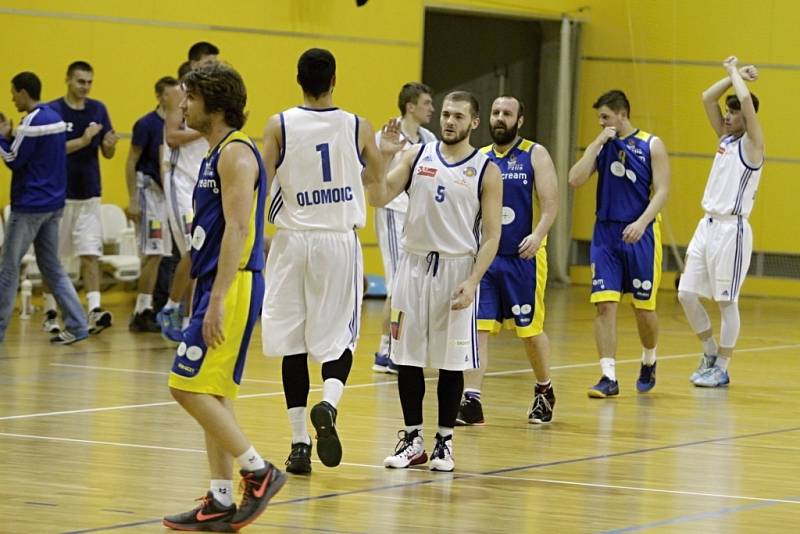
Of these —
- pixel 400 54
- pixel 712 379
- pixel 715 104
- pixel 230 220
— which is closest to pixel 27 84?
pixel 715 104

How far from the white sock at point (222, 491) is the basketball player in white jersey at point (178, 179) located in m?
6.40

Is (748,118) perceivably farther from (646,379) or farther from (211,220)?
(211,220)

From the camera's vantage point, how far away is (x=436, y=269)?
7207 millimetres

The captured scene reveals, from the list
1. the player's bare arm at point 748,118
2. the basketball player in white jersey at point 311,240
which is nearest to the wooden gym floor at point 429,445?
the basketball player in white jersey at point 311,240

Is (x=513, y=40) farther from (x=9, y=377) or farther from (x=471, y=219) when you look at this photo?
(x=471, y=219)

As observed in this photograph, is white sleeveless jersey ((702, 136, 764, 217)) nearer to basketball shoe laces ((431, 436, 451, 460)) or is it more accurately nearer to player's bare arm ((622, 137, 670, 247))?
player's bare arm ((622, 137, 670, 247))

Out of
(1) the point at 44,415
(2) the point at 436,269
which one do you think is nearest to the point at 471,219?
(2) the point at 436,269

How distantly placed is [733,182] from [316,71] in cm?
494

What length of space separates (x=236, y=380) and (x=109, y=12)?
10.2 meters

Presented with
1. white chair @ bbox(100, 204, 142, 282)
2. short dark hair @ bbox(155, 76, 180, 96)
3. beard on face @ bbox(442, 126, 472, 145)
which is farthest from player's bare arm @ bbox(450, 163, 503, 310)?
white chair @ bbox(100, 204, 142, 282)

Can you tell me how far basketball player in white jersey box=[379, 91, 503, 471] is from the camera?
23.4 ft

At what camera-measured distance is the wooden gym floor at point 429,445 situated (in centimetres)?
599

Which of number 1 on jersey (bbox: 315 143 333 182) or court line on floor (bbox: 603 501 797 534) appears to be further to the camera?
number 1 on jersey (bbox: 315 143 333 182)

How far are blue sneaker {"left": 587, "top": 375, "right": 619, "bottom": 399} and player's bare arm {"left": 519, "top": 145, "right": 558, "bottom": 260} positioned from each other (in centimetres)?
165
